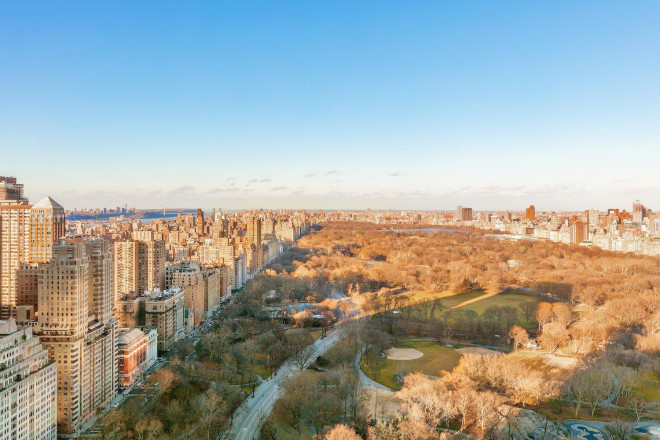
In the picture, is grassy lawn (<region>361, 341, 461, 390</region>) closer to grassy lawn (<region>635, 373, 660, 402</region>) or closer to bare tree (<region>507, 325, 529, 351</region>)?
bare tree (<region>507, 325, 529, 351</region>)

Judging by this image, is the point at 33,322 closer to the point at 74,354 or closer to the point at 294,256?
the point at 74,354

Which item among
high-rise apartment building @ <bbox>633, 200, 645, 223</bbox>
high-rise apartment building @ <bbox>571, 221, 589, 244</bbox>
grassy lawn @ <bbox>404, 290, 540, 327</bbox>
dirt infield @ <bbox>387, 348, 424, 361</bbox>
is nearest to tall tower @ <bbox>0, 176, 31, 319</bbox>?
dirt infield @ <bbox>387, 348, 424, 361</bbox>

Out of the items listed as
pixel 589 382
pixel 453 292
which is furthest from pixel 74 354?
pixel 453 292

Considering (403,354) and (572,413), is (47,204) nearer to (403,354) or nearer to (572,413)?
(403,354)

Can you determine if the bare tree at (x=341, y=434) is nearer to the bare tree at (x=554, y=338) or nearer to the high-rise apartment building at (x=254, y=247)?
the bare tree at (x=554, y=338)

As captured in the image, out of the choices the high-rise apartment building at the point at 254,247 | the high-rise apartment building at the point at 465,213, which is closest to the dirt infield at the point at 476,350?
the high-rise apartment building at the point at 254,247

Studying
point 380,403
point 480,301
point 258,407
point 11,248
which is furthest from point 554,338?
point 11,248

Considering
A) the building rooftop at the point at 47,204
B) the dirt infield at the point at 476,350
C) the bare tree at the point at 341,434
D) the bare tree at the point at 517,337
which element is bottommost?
the dirt infield at the point at 476,350
